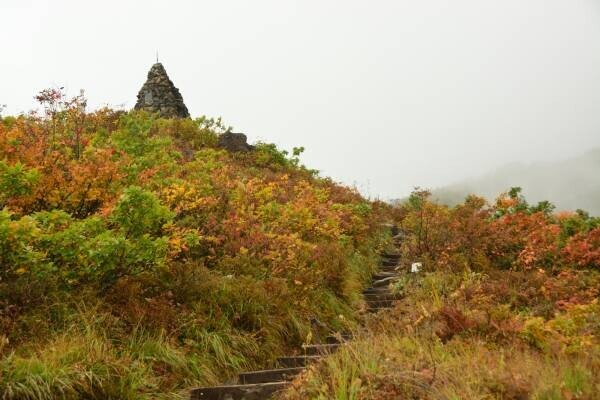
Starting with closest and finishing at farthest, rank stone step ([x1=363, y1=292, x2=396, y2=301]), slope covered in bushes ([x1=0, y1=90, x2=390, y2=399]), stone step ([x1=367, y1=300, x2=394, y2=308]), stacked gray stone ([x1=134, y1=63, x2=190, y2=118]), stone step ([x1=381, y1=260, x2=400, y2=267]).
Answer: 1. slope covered in bushes ([x1=0, y1=90, x2=390, y2=399])
2. stone step ([x1=367, y1=300, x2=394, y2=308])
3. stone step ([x1=363, y1=292, x2=396, y2=301])
4. stone step ([x1=381, y1=260, x2=400, y2=267])
5. stacked gray stone ([x1=134, y1=63, x2=190, y2=118])

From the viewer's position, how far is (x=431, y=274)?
1173 cm

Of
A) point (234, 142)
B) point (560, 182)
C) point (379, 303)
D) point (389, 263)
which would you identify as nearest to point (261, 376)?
point (379, 303)

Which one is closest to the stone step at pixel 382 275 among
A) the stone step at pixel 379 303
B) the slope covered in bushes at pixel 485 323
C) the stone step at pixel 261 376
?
the slope covered in bushes at pixel 485 323

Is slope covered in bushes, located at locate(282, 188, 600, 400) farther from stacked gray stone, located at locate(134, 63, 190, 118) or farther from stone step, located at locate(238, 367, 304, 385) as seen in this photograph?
stacked gray stone, located at locate(134, 63, 190, 118)

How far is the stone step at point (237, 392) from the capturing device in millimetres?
6375

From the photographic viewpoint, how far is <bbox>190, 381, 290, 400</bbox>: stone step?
20.9 feet

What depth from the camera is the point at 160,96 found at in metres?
28.6

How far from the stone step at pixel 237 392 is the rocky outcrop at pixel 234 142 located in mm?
17178

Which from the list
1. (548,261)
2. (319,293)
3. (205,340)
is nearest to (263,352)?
(205,340)

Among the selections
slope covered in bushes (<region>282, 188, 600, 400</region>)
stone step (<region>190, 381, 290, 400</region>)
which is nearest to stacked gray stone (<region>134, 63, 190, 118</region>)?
slope covered in bushes (<region>282, 188, 600, 400</region>)

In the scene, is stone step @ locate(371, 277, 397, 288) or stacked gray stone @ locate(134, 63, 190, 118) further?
stacked gray stone @ locate(134, 63, 190, 118)

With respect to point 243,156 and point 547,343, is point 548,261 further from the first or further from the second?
point 243,156

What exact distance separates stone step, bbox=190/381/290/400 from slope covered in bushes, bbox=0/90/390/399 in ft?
1.25

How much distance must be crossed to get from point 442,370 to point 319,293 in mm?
5093
